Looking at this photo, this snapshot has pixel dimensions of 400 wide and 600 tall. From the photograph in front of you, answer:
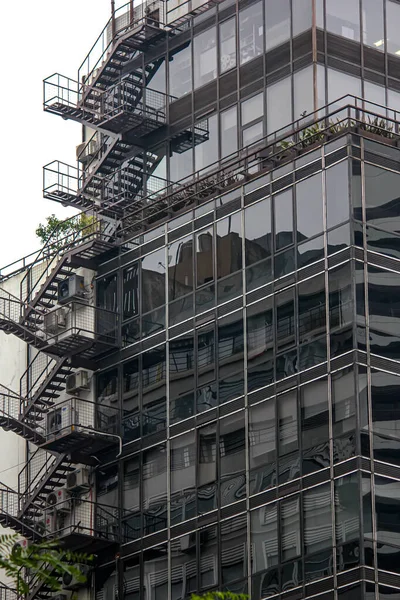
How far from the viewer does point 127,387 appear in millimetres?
52719

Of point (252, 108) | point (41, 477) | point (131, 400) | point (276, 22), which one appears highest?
point (276, 22)

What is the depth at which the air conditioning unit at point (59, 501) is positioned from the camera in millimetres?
54438

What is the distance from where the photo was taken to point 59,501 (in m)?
54.7

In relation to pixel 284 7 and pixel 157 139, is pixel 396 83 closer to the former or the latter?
pixel 284 7

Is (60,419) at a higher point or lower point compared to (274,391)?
higher

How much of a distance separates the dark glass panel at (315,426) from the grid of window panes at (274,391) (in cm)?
4

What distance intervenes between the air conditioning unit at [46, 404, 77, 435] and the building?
8 centimetres

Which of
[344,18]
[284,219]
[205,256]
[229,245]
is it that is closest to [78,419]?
[205,256]

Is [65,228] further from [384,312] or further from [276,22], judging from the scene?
[384,312]

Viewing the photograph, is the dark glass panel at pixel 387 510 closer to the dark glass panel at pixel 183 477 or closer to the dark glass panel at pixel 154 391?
the dark glass panel at pixel 183 477

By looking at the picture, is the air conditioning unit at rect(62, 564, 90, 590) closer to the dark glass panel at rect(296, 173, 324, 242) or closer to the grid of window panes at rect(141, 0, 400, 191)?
the grid of window panes at rect(141, 0, 400, 191)

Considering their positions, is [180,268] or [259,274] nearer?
[259,274]

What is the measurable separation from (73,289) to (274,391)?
12.4m

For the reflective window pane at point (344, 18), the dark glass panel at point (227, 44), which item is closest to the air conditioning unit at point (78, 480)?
the dark glass panel at point (227, 44)
